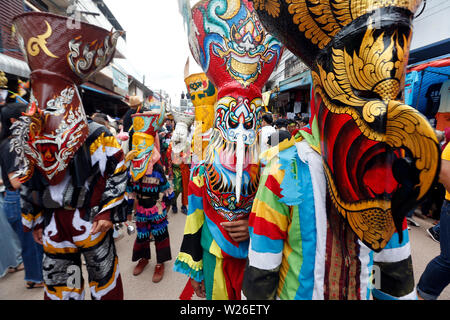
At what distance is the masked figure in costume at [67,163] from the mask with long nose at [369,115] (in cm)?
147

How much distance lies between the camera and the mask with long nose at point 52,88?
1337mm

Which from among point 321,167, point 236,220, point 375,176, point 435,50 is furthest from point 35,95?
point 435,50

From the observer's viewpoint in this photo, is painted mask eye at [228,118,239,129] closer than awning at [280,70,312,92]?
No

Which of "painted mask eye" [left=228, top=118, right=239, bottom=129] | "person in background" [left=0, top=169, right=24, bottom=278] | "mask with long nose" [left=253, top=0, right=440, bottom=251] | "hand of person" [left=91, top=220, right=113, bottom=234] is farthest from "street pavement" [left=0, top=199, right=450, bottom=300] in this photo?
"mask with long nose" [left=253, top=0, right=440, bottom=251]

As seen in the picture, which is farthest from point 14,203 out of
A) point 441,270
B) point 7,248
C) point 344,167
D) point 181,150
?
point 441,270

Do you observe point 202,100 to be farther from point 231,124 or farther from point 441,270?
point 441,270

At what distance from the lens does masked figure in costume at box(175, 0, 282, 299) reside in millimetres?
1178

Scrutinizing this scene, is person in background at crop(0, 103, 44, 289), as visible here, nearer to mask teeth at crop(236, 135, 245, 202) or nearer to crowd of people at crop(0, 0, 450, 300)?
crowd of people at crop(0, 0, 450, 300)

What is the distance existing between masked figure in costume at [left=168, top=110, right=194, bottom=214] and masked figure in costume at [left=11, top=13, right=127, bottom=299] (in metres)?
2.11

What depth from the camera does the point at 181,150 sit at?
4016mm

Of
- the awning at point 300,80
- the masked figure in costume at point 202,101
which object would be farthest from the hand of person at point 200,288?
the awning at point 300,80

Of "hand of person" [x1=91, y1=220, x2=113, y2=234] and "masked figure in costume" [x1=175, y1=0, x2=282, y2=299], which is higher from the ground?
"masked figure in costume" [x1=175, y1=0, x2=282, y2=299]

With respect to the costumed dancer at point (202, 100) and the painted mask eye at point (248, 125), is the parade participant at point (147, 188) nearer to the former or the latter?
the costumed dancer at point (202, 100)

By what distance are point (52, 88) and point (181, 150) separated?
2.66m
